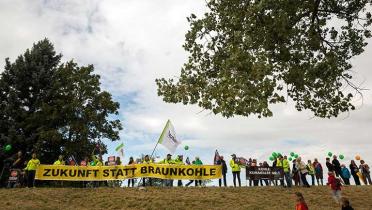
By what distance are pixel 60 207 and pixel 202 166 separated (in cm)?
986

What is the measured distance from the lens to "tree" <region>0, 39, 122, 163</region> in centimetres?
4566

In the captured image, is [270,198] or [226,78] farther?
[270,198]

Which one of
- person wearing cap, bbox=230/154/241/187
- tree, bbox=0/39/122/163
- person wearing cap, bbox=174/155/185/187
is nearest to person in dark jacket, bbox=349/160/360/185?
person wearing cap, bbox=230/154/241/187

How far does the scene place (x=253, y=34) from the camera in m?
18.4

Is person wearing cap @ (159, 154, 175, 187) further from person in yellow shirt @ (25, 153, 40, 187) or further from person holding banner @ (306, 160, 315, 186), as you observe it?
person holding banner @ (306, 160, 315, 186)

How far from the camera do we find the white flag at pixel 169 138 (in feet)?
94.3

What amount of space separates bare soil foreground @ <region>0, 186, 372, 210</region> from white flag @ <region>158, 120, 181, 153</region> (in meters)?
3.56

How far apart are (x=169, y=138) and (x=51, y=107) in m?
23.1

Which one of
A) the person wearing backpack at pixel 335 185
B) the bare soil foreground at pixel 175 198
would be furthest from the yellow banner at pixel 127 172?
the person wearing backpack at pixel 335 185

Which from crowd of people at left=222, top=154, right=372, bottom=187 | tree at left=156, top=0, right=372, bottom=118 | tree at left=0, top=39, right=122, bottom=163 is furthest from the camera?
tree at left=0, top=39, right=122, bottom=163

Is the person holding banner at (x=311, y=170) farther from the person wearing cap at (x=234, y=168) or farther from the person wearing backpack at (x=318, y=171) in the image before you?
the person wearing cap at (x=234, y=168)

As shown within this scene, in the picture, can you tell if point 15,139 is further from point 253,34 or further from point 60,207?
point 253,34

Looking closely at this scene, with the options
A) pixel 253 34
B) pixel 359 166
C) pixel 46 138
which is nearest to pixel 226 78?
pixel 253 34

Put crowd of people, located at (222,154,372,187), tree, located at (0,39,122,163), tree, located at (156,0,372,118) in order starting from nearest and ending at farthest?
tree, located at (156,0,372,118) → crowd of people, located at (222,154,372,187) → tree, located at (0,39,122,163)
